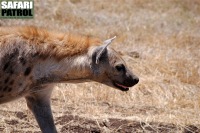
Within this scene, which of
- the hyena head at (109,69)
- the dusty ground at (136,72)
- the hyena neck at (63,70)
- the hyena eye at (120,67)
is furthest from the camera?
the dusty ground at (136,72)

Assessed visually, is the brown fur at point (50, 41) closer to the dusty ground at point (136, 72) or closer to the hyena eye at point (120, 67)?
the hyena eye at point (120, 67)

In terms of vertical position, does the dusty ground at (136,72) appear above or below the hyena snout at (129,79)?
below

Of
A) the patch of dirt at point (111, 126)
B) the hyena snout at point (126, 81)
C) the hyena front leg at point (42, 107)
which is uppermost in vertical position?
the hyena snout at point (126, 81)

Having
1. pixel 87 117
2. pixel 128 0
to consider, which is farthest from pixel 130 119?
pixel 128 0

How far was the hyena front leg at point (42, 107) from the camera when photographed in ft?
22.1

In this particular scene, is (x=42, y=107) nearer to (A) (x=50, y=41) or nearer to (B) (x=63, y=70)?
(B) (x=63, y=70)

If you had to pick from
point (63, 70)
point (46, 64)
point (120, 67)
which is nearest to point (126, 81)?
point (120, 67)

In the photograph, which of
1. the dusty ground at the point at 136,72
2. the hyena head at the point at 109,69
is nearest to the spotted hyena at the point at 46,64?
the hyena head at the point at 109,69

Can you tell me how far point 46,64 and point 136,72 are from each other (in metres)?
4.98

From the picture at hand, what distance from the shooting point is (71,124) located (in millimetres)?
8133

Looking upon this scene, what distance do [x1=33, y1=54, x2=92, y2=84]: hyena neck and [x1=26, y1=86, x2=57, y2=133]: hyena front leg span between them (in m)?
0.17

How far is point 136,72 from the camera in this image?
1139cm

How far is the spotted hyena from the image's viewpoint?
643cm

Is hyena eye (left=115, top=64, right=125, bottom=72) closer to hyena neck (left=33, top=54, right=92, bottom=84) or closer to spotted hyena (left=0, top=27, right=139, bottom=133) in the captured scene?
spotted hyena (left=0, top=27, right=139, bottom=133)
